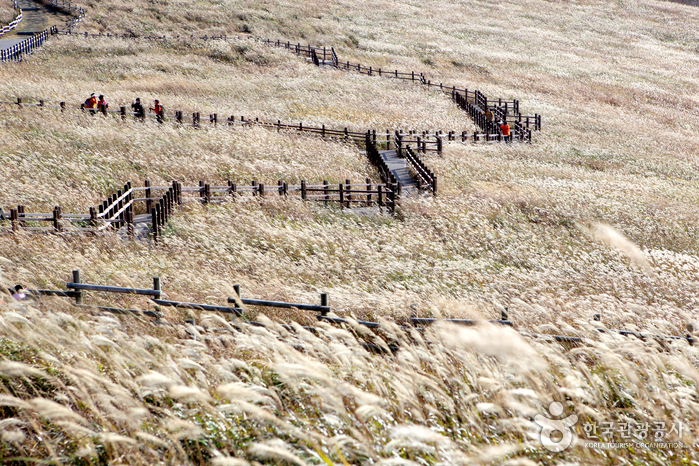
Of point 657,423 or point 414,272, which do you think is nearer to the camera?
point 657,423

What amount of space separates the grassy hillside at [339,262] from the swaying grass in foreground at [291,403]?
31mm

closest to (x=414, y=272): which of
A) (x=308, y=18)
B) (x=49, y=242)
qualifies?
(x=49, y=242)

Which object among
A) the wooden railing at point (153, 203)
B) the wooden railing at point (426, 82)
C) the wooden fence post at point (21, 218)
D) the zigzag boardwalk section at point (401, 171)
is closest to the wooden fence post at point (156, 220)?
the wooden railing at point (153, 203)

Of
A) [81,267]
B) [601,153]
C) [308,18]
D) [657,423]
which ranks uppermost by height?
[308,18]

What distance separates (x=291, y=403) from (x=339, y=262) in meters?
6.91

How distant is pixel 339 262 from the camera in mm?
11039

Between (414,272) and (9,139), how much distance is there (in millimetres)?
14784

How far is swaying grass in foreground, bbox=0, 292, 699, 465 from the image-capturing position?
10.5 feet

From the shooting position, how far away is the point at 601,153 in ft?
95.3

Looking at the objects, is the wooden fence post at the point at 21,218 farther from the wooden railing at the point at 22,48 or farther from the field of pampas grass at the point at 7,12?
the field of pampas grass at the point at 7,12

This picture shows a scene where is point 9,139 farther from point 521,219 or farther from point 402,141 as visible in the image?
point 521,219

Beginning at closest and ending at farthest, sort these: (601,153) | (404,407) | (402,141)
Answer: (404,407) → (402,141) → (601,153)

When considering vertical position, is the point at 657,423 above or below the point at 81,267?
above

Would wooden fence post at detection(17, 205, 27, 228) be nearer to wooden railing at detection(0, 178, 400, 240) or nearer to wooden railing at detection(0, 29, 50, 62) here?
wooden railing at detection(0, 178, 400, 240)
